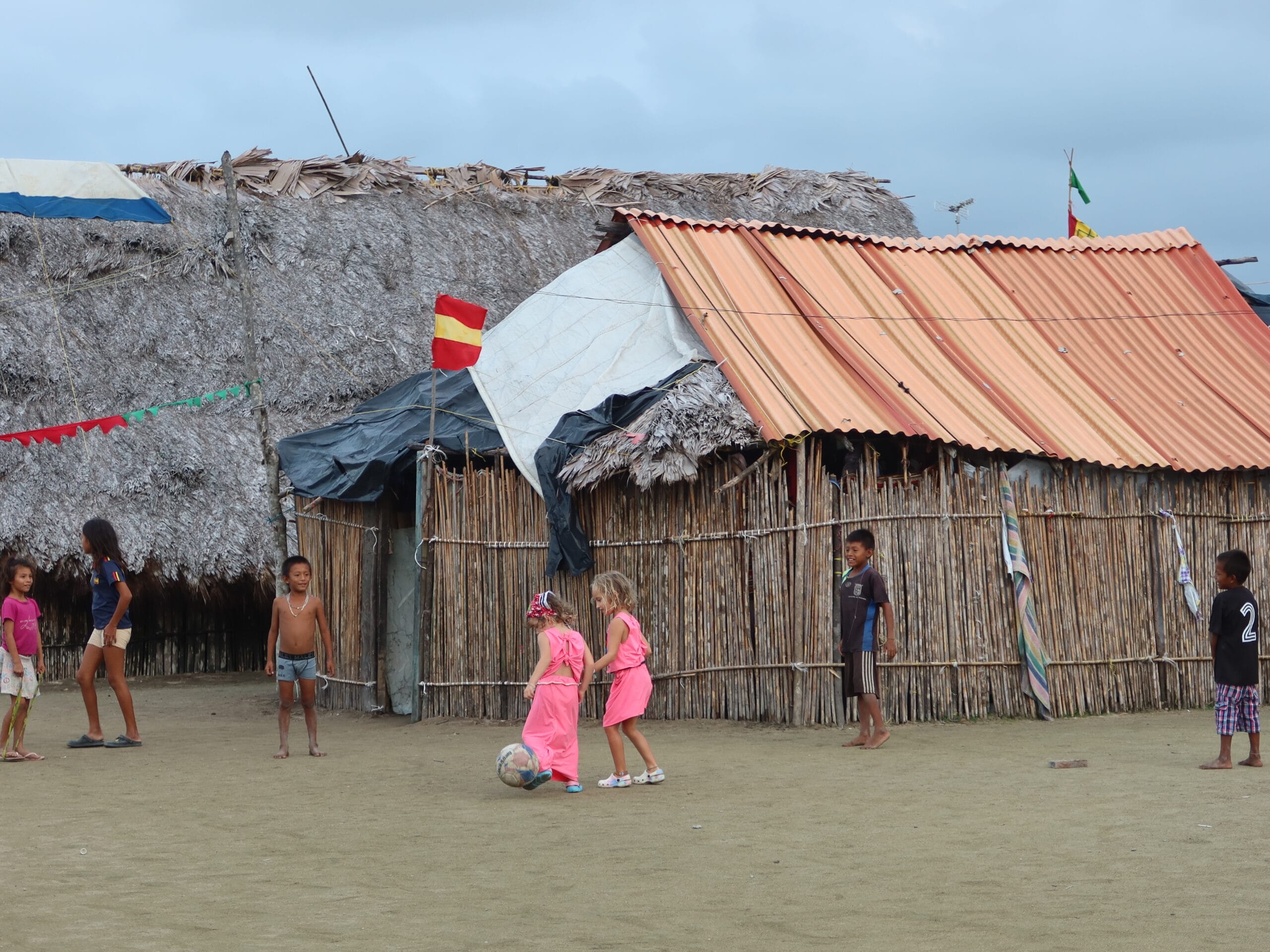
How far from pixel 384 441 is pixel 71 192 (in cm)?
472

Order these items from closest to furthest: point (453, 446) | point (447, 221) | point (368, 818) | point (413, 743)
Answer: point (368, 818), point (413, 743), point (453, 446), point (447, 221)

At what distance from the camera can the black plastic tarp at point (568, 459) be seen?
1017 centimetres

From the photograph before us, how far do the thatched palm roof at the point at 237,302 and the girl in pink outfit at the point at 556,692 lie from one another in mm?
7951

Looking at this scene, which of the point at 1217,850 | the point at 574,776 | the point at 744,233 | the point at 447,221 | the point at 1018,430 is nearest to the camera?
the point at 1217,850

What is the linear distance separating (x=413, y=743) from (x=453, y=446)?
8.28 ft

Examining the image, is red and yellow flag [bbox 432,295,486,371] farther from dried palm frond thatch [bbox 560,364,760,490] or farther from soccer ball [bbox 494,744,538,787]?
soccer ball [bbox 494,744,538,787]

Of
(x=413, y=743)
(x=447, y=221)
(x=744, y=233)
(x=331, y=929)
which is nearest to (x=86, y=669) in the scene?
(x=413, y=743)

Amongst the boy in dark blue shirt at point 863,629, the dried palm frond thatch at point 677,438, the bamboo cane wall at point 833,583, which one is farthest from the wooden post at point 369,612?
the boy in dark blue shirt at point 863,629

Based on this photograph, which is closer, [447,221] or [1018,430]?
[1018,430]

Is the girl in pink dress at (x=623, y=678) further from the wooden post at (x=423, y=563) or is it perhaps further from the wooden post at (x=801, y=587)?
the wooden post at (x=423, y=563)

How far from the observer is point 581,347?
11516 millimetres

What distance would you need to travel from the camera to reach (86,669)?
8.84 m

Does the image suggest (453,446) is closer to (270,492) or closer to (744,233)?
(270,492)

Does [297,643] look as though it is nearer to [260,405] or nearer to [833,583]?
[833,583]
